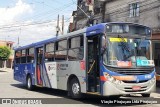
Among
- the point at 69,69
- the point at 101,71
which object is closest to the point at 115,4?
the point at 69,69

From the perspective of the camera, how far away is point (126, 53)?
1282 cm

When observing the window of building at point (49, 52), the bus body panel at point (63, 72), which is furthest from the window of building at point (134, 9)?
the bus body panel at point (63, 72)

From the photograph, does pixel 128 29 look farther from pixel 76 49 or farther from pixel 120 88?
pixel 76 49

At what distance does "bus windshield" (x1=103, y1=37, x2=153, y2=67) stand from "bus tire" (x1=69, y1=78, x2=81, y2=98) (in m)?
2.39

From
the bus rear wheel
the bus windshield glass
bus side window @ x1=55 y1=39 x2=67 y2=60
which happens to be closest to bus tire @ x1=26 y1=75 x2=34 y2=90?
the bus rear wheel

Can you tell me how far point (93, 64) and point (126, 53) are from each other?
4.75ft

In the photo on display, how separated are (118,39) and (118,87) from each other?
1835 millimetres

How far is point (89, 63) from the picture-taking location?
13.8m

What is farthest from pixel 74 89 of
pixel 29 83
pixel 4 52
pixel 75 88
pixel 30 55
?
pixel 4 52

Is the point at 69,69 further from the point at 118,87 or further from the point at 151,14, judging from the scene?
the point at 151,14

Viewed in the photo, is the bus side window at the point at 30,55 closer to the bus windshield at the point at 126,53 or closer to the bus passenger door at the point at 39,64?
the bus passenger door at the point at 39,64

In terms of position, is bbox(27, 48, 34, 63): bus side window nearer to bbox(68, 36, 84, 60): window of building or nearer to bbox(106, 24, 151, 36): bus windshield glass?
bbox(68, 36, 84, 60): window of building

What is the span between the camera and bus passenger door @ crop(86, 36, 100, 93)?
523 inches

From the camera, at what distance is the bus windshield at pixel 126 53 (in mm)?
12633
